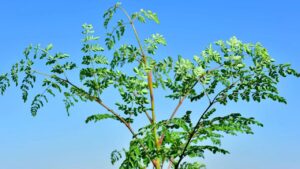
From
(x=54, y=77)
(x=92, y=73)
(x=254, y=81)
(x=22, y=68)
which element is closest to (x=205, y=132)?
(x=254, y=81)

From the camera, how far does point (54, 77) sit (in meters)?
6.79

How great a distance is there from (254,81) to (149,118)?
1307mm

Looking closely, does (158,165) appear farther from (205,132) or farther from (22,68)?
(22,68)

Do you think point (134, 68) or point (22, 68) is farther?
point (22, 68)

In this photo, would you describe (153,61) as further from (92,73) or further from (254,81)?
(254,81)

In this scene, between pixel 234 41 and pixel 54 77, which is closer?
pixel 234 41

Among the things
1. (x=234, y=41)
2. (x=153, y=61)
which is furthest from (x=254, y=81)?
(x=153, y=61)

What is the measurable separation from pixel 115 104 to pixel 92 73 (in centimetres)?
47

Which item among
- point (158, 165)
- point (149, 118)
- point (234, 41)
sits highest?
point (234, 41)

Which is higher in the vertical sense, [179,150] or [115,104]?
[115,104]

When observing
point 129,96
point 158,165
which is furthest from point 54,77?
point 158,165

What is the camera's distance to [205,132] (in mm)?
6316

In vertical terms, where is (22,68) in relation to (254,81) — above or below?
above

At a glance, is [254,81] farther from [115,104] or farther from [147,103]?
[115,104]
